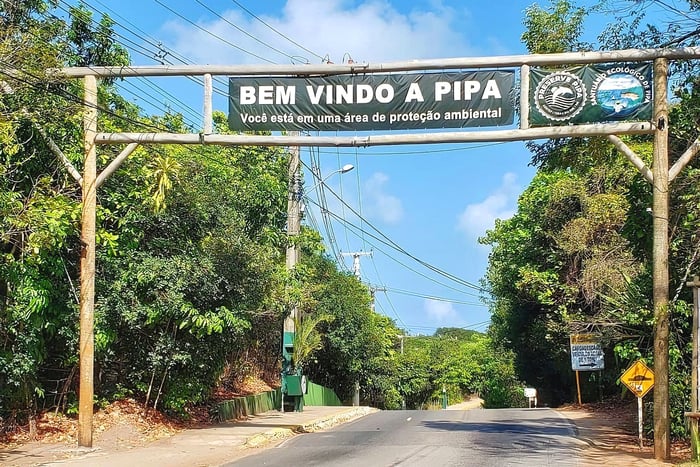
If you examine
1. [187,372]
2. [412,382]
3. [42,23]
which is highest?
[42,23]

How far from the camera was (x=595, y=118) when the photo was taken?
46.0ft

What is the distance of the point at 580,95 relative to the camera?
14.0m

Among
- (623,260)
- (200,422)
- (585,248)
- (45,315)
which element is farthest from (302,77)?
(585,248)

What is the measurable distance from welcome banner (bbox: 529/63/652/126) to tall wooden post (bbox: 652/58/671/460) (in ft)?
2.58

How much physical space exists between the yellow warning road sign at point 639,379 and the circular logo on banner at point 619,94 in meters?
4.56

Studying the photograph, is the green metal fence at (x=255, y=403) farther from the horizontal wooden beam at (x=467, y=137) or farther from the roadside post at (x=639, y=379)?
the roadside post at (x=639, y=379)

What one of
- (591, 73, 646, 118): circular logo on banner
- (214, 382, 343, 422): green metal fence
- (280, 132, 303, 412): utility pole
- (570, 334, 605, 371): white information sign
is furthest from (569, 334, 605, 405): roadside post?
(591, 73, 646, 118): circular logo on banner

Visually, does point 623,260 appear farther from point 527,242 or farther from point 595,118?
point 595,118

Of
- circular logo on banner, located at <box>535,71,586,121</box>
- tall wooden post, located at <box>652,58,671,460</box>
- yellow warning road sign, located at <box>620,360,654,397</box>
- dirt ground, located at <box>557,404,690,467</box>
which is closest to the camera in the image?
tall wooden post, located at <box>652,58,671,460</box>

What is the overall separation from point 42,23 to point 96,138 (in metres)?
2.27

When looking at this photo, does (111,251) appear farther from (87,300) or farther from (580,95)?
(580,95)

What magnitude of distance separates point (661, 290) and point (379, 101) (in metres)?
5.77

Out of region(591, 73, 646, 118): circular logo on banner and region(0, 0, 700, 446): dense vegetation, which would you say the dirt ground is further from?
region(591, 73, 646, 118): circular logo on banner

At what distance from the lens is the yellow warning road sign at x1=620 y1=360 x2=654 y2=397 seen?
569 inches
